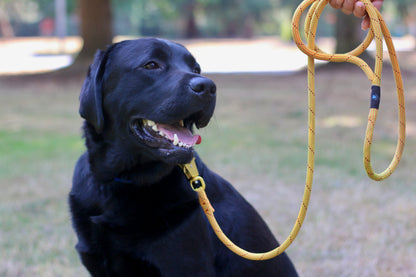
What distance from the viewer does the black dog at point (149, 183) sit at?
2.10 metres

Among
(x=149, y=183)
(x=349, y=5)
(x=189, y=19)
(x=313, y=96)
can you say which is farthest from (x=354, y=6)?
(x=189, y=19)

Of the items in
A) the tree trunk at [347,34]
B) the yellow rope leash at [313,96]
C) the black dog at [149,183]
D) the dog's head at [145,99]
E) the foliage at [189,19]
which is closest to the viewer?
the yellow rope leash at [313,96]

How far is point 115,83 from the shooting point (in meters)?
2.35

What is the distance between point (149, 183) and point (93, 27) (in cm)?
A: 1276

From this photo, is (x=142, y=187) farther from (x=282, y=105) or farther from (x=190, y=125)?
(x=282, y=105)

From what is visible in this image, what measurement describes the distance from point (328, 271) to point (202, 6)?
3704cm

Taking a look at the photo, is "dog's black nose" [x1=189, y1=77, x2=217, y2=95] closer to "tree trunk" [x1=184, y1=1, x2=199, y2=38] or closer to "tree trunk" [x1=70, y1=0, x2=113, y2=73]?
"tree trunk" [x1=70, y1=0, x2=113, y2=73]

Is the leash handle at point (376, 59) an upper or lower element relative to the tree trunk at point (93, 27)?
upper

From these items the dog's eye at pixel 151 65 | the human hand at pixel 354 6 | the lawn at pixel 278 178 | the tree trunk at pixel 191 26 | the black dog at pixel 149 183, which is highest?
the human hand at pixel 354 6

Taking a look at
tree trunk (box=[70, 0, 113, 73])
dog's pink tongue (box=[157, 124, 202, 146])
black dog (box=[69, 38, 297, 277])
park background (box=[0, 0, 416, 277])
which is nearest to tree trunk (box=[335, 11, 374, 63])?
park background (box=[0, 0, 416, 277])

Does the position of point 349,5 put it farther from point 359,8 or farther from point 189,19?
point 189,19

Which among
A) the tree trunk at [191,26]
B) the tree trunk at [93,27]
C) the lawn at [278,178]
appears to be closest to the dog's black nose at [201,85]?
the lawn at [278,178]

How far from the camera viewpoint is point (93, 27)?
14.2 m

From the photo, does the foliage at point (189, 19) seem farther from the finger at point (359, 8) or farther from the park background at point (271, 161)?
the finger at point (359, 8)
